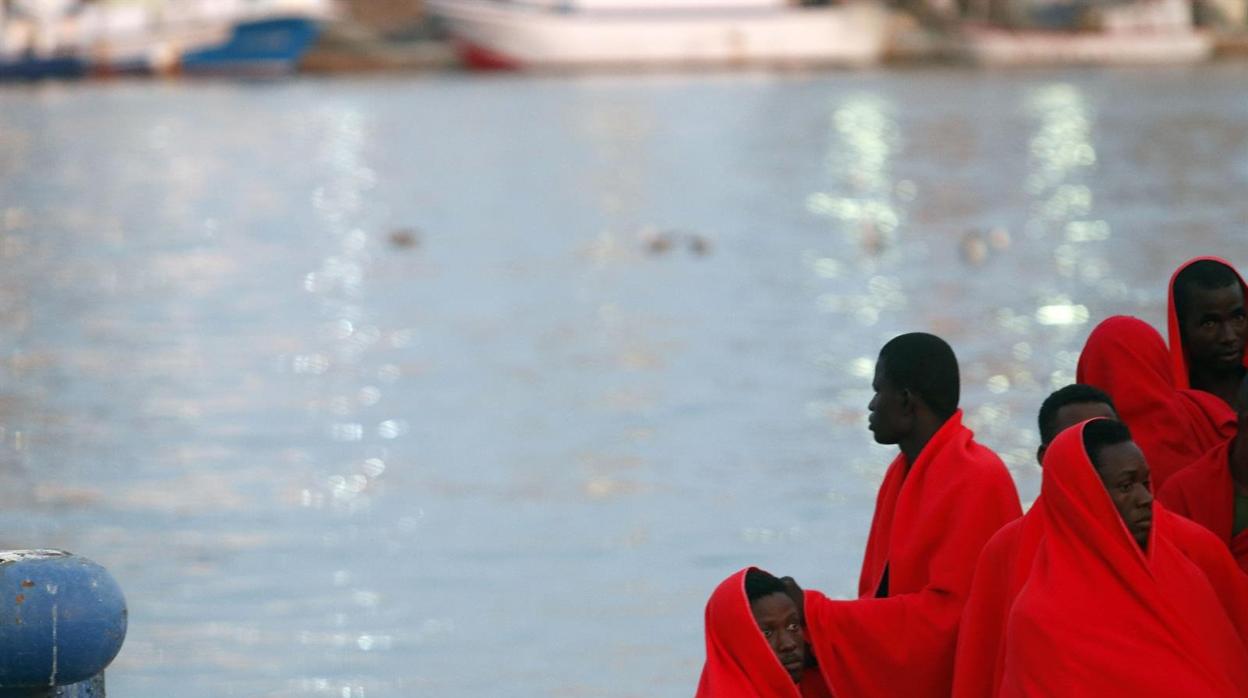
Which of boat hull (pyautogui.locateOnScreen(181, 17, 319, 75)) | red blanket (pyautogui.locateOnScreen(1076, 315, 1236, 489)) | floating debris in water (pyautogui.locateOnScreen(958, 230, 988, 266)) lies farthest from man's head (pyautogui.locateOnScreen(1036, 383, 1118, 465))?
boat hull (pyautogui.locateOnScreen(181, 17, 319, 75))

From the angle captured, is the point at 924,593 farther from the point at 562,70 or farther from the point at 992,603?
the point at 562,70

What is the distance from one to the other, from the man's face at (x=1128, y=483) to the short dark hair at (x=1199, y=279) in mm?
1257

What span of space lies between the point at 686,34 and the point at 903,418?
2496 inches

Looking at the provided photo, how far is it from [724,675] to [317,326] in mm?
12557

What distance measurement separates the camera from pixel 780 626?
4438mm

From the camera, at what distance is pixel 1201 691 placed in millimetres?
4043

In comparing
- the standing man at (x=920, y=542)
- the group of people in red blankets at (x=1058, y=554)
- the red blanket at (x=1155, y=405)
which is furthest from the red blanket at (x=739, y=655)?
the red blanket at (x=1155, y=405)

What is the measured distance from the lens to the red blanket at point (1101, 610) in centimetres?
391

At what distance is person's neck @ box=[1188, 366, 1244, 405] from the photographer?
17.3 ft

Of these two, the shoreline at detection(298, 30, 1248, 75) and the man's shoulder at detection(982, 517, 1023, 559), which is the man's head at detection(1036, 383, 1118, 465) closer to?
the man's shoulder at detection(982, 517, 1023, 559)

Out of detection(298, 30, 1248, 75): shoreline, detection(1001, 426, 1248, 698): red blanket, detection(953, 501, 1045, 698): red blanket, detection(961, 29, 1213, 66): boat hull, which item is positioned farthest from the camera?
detection(961, 29, 1213, 66): boat hull

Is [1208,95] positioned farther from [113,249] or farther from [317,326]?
[317,326]

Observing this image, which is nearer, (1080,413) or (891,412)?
(1080,413)

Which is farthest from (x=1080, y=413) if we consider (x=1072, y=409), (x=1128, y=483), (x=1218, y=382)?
(x=1218, y=382)
